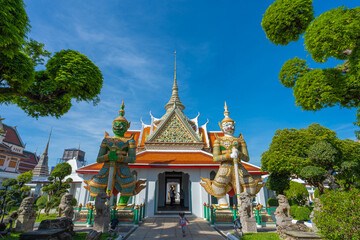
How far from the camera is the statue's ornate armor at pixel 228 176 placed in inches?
314

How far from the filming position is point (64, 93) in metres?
5.81

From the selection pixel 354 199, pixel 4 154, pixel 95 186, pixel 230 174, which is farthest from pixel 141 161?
pixel 4 154

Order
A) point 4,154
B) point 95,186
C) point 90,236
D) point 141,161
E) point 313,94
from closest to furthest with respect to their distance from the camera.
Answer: point 90,236, point 313,94, point 95,186, point 141,161, point 4,154

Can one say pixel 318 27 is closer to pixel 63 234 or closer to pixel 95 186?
pixel 63 234

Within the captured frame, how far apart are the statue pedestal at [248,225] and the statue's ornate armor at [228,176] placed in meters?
1.74

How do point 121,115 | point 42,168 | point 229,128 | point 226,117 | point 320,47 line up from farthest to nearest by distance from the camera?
point 42,168, point 121,115, point 226,117, point 229,128, point 320,47

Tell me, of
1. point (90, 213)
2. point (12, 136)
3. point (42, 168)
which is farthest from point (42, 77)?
point (42, 168)

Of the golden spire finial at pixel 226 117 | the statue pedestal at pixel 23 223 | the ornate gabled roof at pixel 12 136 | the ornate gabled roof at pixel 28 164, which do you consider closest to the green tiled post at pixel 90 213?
the statue pedestal at pixel 23 223

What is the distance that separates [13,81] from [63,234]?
425 centimetres

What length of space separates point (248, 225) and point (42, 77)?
857cm

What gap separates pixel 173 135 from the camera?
13852mm

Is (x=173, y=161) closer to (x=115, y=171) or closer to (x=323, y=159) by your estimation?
(x=115, y=171)

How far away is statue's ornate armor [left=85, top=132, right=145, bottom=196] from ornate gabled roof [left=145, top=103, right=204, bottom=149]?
455 centimetres

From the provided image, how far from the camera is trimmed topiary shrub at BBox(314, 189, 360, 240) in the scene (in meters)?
3.54
